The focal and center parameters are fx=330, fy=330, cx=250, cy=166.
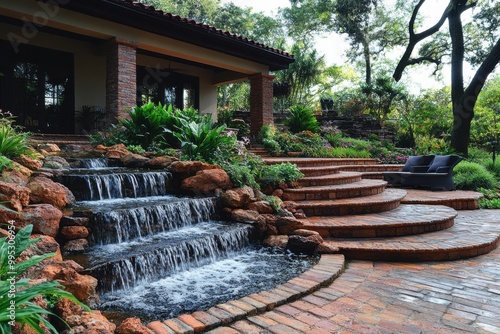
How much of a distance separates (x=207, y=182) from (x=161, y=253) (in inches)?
72.1

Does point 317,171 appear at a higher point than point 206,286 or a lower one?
higher

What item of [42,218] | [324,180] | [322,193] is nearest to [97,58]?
[324,180]

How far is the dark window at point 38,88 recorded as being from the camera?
7750 millimetres

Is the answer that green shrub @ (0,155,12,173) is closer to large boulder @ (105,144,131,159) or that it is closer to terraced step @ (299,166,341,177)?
large boulder @ (105,144,131,159)

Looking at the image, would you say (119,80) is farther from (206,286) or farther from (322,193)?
(206,286)

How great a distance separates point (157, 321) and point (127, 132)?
5.11 m

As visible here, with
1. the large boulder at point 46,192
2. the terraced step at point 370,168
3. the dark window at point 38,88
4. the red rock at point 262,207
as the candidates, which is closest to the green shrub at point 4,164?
the large boulder at point 46,192

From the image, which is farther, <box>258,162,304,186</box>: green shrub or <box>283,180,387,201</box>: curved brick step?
<box>258,162,304,186</box>: green shrub

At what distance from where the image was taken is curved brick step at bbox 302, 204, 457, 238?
402 centimetres

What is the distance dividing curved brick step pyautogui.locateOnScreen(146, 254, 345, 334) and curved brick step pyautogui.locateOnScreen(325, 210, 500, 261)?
0.59 m

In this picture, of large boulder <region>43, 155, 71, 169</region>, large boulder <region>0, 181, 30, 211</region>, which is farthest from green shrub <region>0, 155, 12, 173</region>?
large boulder <region>43, 155, 71, 169</region>

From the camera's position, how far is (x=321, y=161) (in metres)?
7.50

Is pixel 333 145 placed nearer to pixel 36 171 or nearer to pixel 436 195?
pixel 436 195

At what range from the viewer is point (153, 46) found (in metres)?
7.71
